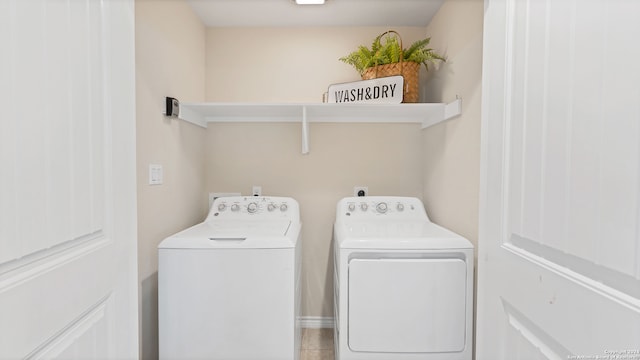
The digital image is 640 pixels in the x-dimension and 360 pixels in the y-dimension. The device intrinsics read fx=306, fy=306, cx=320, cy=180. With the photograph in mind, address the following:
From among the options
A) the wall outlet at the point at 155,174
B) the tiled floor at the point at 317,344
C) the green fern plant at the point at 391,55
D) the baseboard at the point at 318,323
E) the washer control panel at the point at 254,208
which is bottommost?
the tiled floor at the point at 317,344

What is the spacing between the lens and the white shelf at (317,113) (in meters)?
1.91

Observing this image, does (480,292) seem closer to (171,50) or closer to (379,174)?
(379,174)

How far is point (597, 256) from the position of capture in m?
0.53

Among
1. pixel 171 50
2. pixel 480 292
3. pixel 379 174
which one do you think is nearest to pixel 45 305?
pixel 480 292

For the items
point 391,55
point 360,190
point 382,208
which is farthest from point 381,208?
point 391,55

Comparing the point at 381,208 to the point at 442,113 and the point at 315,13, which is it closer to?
the point at 442,113

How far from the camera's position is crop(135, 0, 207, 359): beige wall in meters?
1.52

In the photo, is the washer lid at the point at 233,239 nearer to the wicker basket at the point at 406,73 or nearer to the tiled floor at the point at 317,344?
the tiled floor at the point at 317,344

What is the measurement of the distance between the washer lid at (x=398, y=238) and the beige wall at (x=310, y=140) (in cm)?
56

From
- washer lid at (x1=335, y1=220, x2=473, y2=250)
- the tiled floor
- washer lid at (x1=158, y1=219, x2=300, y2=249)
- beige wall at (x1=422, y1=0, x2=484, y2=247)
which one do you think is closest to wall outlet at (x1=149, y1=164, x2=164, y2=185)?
washer lid at (x1=158, y1=219, x2=300, y2=249)

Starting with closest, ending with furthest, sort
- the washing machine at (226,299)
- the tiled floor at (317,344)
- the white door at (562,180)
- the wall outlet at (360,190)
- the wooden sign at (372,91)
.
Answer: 1. the white door at (562,180)
2. the washing machine at (226,299)
3. the wooden sign at (372,91)
4. the tiled floor at (317,344)
5. the wall outlet at (360,190)

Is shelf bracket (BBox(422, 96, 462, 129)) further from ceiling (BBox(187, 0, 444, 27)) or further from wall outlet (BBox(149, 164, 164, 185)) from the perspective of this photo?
wall outlet (BBox(149, 164, 164, 185))

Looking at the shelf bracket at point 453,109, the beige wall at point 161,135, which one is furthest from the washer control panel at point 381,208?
the beige wall at point 161,135

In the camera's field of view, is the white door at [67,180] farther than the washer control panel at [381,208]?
No
